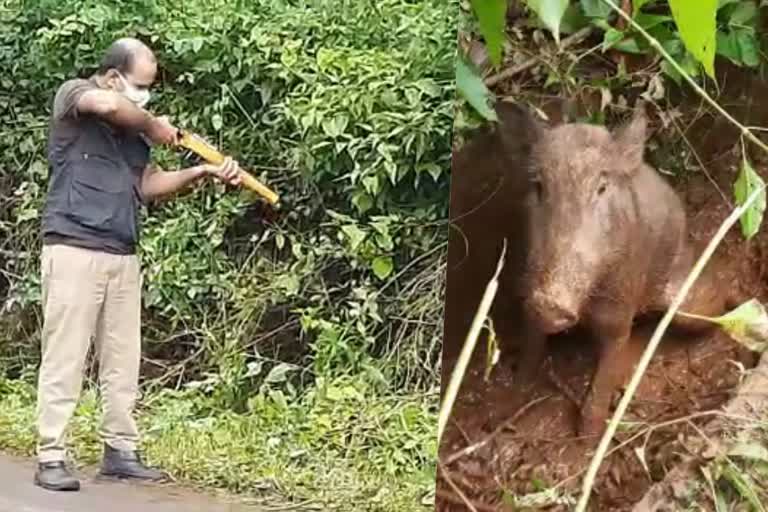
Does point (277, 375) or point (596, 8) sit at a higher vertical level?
point (596, 8)

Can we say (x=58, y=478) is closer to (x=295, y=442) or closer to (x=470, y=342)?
(x=295, y=442)

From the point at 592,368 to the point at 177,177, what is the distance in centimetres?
54

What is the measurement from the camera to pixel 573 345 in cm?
121

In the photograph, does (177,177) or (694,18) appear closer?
(694,18)

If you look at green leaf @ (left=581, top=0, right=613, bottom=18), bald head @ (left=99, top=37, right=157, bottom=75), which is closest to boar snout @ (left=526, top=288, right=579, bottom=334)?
green leaf @ (left=581, top=0, right=613, bottom=18)

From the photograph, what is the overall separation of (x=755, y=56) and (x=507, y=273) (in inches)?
14.9

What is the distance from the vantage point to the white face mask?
113 centimetres

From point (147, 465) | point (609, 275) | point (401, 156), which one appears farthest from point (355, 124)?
point (147, 465)

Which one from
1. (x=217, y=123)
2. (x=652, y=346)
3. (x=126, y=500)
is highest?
(x=217, y=123)

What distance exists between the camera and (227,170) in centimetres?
115

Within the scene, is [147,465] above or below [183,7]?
below

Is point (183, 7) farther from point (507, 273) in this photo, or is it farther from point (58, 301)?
point (507, 273)

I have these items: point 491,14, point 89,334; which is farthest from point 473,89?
point 491,14

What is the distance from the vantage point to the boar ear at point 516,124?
1.19 meters
